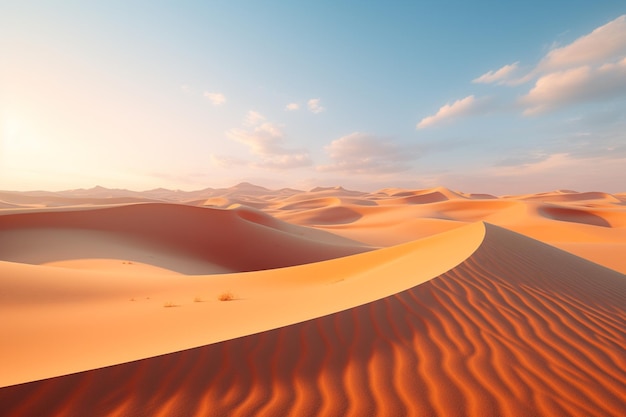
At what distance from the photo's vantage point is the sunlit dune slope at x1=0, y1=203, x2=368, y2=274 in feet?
43.6

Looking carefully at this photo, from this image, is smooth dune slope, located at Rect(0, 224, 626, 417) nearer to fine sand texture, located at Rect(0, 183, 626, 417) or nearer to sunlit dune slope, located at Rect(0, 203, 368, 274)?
fine sand texture, located at Rect(0, 183, 626, 417)

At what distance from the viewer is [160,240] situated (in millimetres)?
18109

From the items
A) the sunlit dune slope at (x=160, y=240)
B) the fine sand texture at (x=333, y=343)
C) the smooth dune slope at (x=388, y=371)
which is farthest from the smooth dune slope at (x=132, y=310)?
the sunlit dune slope at (x=160, y=240)

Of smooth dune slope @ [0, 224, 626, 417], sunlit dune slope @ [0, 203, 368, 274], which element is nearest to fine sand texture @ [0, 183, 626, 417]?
smooth dune slope @ [0, 224, 626, 417]

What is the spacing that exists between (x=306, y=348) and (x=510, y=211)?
1562 inches

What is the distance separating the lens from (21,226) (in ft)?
51.6

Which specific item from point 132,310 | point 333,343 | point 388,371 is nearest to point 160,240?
point 132,310

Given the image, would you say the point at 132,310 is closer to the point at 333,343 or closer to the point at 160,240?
the point at 333,343

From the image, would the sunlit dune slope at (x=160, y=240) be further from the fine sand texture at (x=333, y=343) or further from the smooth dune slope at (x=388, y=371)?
the smooth dune slope at (x=388, y=371)

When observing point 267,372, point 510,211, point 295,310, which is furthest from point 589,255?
point 510,211

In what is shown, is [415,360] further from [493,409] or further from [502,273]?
[502,273]

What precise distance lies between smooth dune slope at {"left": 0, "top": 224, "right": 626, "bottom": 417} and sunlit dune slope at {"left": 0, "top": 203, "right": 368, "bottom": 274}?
38.3 feet

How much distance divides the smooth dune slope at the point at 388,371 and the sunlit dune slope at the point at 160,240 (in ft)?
38.3

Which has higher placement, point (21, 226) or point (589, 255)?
point (21, 226)
